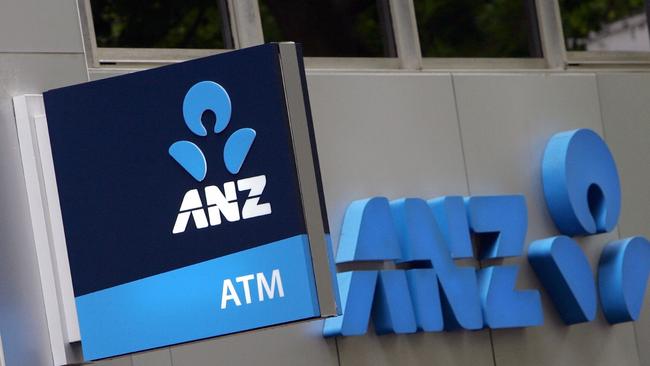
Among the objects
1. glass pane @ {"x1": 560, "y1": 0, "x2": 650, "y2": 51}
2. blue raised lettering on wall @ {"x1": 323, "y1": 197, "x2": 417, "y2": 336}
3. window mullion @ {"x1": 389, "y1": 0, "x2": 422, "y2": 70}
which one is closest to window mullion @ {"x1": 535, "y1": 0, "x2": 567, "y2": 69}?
glass pane @ {"x1": 560, "y1": 0, "x2": 650, "y2": 51}

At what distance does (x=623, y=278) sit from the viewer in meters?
10.9

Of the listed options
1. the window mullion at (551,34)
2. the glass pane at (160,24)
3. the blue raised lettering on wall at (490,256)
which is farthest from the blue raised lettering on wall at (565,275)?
the glass pane at (160,24)

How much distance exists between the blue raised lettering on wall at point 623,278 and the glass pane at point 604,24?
5.47 feet

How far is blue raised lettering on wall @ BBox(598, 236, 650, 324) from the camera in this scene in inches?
429

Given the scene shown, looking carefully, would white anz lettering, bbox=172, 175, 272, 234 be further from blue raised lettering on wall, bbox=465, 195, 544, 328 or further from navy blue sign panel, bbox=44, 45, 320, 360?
blue raised lettering on wall, bbox=465, 195, 544, 328

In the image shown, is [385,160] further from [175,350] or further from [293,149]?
[293,149]

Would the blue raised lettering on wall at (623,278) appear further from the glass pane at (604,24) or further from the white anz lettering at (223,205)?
the white anz lettering at (223,205)

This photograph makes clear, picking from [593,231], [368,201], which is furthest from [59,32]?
[593,231]

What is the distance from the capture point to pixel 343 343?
9.34m

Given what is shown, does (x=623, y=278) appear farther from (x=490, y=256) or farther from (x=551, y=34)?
(x=551, y=34)

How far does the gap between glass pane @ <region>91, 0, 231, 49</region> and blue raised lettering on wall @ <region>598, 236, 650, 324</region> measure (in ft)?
11.4

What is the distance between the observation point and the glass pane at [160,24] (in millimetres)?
8867

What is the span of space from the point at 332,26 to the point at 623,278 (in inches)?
115

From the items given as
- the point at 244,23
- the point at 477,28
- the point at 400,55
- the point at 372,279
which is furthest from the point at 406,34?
the point at 372,279
